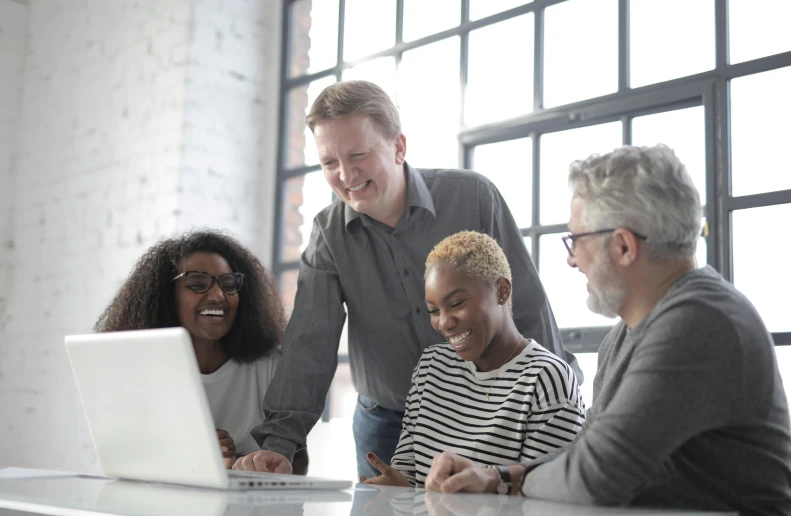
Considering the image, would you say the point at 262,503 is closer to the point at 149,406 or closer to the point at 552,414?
the point at 149,406

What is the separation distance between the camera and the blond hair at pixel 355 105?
2.07 metres

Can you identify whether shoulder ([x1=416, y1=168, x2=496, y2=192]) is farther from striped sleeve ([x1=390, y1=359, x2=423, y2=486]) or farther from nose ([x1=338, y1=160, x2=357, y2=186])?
striped sleeve ([x1=390, y1=359, x2=423, y2=486])

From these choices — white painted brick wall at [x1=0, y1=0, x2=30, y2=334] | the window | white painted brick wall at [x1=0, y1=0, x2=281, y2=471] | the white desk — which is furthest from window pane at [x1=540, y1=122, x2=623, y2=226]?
white painted brick wall at [x1=0, y1=0, x2=30, y2=334]

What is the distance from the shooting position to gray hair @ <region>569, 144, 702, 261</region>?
131cm

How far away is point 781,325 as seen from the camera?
106 inches

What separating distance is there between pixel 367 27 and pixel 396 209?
216cm

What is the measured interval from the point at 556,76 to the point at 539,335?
5.02 ft

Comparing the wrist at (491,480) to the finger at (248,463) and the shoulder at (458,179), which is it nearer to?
the finger at (248,463)

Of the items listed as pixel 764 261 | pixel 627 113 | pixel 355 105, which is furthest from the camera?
pixel 627 113

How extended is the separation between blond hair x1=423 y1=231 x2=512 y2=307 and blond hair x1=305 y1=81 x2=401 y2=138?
1.29 ft

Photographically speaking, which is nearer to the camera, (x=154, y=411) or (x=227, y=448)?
(x=154, y=411)

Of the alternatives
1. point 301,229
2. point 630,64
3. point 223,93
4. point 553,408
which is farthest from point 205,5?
point 553,408

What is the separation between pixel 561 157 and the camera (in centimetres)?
328

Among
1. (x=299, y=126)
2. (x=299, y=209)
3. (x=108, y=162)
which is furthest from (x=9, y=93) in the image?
(x=299, y=209)
